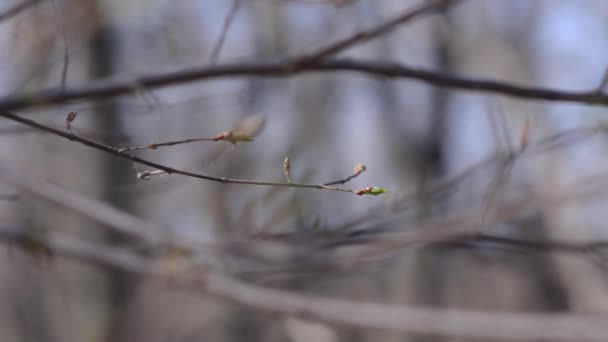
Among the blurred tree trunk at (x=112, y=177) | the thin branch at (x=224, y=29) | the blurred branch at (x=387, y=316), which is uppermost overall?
the blurred tree trunk at (x=112, y=177)

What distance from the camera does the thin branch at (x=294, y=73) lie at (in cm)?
78

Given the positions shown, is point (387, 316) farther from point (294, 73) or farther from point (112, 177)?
point (112, 177)

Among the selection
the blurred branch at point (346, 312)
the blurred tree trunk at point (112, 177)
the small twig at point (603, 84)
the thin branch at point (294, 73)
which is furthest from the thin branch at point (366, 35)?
the blurred tree trunk at point (112, 177)

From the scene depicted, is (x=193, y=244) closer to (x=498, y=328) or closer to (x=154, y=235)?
(x=154, y=235)

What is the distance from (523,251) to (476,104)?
9.85 feet

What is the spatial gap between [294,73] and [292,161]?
478 mm

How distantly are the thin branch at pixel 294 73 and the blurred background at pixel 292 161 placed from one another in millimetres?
27

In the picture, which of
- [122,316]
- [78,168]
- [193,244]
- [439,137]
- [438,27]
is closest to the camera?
[193,244]

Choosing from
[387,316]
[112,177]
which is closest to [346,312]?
[387,316]

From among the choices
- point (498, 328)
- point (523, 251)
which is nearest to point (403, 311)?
point (498, 328)

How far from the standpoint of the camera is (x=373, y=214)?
1092mm

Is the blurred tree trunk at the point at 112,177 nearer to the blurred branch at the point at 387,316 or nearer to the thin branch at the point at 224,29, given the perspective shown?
the blurred branch at the point at 387,316

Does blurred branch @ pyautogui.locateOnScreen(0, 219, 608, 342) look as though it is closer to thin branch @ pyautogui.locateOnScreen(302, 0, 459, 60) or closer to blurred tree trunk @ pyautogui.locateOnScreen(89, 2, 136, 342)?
thin branch @ pyautogui.locateOnScreen(302, 0, 459, 60)

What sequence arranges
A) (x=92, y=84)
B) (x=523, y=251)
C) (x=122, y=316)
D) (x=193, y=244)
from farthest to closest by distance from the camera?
(x=122, y=316), (x=193, y=244), (x=523, y=251), (x=92, y=84)
